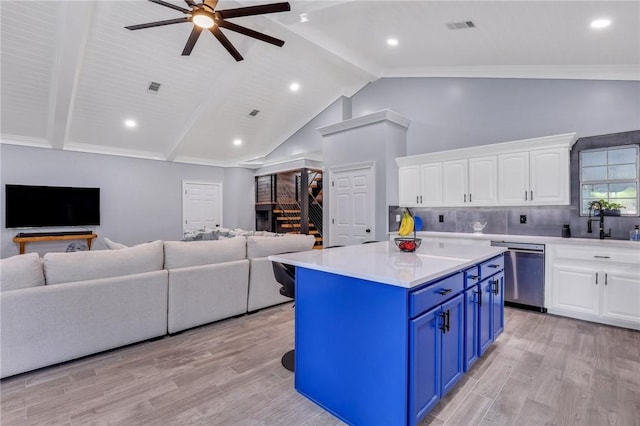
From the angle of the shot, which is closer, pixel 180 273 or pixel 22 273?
pixel 22 273

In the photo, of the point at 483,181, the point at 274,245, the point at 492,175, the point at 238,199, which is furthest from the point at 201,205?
the point at 492,175

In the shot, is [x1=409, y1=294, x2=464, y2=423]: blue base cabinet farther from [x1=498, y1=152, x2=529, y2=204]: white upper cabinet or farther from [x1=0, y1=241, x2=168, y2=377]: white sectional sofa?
[x1=498, y1=152, x2=529, y2=204]: white upper cabinet

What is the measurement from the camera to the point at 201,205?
914cm

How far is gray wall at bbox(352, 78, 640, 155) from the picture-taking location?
3861 mm

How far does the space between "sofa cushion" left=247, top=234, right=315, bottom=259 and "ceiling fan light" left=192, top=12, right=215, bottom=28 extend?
239 cm

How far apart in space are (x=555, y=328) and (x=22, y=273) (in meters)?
5.07

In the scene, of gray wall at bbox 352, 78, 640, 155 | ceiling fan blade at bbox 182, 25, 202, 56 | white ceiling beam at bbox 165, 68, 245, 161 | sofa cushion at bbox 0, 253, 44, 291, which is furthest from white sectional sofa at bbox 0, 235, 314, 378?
gray wall at bbox 352, 78, 640, 155

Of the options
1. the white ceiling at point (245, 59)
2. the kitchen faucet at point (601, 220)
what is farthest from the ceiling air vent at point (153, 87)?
the kitchen faucet at point (601, 220)

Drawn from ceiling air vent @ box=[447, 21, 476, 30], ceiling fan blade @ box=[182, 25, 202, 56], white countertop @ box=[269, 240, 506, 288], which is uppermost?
ceiling air vent @ box=[447, 21, 476, 30]

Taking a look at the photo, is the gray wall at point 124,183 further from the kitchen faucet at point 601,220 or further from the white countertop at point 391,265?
the kitchen faucet at point 601,220

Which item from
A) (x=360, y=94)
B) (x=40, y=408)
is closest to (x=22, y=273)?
(x=40, y=408)

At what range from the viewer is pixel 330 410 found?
1.96 m

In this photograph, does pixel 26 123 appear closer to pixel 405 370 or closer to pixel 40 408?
pixel 40 408

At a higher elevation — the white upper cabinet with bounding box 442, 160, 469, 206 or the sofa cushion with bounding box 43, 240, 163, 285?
the white upper cabinet with bounding box 442, 160, 469, 206
